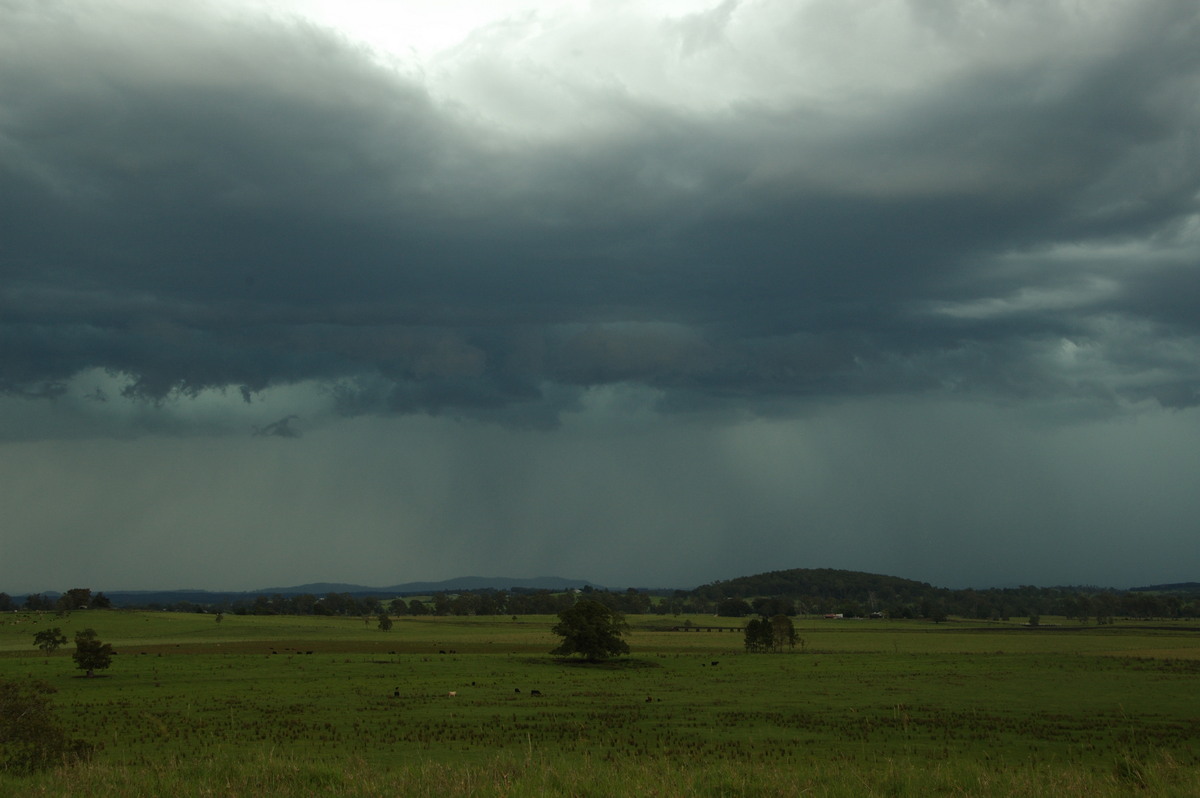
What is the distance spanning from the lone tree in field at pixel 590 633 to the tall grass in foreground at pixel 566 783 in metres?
95.1

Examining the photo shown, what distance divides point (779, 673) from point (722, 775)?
81564 millimetres

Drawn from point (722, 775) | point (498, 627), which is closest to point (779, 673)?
point (722, 775)

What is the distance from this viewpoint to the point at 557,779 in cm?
1223

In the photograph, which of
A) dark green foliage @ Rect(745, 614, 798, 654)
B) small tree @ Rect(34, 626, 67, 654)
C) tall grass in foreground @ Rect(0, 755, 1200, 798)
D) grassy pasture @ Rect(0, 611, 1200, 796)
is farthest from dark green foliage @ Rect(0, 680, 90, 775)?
dark green foliage @ Rect(745, 614, 798, 654)

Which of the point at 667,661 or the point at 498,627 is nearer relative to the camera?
the point at 667,661

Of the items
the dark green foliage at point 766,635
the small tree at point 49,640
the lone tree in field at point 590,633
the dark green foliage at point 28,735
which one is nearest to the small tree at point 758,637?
the dark green foliage at point 766,635

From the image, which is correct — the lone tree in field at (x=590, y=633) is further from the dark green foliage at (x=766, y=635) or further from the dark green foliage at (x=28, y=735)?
the dark green foliage at (x=28, y=735)

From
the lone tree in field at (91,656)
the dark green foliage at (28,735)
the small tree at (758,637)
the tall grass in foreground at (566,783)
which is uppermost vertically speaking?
the tall grass in foreground at (566,783)

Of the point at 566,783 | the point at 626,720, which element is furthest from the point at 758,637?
the point at 566,783

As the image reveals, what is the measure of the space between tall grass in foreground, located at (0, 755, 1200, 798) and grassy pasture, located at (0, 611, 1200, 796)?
0.06 meters

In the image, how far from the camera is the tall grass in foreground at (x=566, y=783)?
37.5 feet

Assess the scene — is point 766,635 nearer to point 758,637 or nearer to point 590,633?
point 758,637

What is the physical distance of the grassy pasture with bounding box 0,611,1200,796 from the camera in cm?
1272

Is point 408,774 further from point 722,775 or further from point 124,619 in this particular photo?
point 124,619
